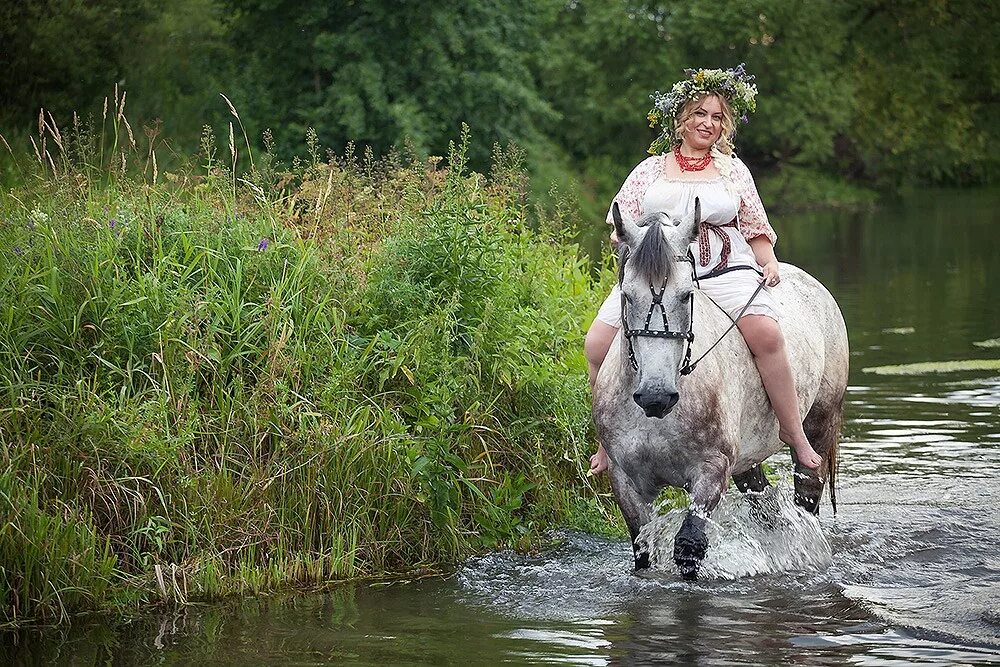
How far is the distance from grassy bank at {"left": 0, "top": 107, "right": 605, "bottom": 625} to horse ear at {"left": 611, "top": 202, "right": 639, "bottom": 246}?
175 centimetres

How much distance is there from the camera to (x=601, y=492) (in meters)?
8.76

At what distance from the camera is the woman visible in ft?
23.8

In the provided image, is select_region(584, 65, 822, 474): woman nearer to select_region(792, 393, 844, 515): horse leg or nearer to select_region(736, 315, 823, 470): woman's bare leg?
select_region(736, 315, 823, 470): woman's bare leg

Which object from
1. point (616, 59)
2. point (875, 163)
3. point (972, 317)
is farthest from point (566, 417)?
point (875, 163)

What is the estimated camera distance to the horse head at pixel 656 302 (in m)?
6.25

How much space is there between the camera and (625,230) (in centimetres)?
657

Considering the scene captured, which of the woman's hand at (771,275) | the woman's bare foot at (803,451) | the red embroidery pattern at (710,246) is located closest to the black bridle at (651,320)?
the red embroidery pattern at (710,246)

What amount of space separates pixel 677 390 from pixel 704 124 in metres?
1.83

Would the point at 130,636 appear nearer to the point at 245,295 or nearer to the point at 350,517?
the point at 350,517

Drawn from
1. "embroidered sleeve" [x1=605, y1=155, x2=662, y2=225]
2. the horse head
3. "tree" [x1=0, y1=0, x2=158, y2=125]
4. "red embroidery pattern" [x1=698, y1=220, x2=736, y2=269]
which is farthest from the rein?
"tree" [x1=0, y1=0, x2=158, y2=125]

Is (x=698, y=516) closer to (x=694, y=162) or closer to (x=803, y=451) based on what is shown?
(x=803, y=451)

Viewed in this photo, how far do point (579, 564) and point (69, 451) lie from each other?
2.79m

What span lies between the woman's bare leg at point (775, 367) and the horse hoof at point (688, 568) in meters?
1.06

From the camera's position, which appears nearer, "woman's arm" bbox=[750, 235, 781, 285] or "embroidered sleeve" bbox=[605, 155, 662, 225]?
"embroidered sleeve" bbox=[605, 155, 662, 225]
